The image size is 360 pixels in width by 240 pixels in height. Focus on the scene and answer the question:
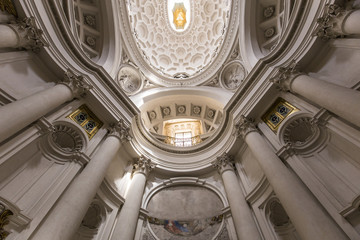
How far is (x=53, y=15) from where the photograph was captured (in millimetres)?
7535

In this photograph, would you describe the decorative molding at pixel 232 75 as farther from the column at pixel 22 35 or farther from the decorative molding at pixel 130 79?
the column at pixel 22 35

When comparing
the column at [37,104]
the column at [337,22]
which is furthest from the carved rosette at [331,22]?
the column at [37,104]

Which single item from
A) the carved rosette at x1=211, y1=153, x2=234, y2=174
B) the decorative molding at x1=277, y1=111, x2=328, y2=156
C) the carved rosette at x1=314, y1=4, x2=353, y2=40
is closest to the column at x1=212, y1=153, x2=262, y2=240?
the carved rosette at x1=211, y1=153, x2=234, y2=174

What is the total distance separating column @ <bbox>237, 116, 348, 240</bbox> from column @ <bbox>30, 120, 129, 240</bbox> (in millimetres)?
5880

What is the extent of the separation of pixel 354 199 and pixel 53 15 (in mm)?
11403

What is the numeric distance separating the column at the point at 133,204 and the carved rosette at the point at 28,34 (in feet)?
21.4

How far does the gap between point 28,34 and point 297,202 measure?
975 centimetres

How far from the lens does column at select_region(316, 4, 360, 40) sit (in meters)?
5.45

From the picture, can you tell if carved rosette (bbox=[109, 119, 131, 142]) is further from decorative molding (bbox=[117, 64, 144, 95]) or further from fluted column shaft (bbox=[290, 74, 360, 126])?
fluted column shaft (bbox=[290, 74, 360, 126])

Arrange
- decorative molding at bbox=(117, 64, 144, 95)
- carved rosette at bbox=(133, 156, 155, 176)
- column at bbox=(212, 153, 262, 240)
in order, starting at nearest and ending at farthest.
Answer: column at bbox=(212, 153, 262, 240) → carved rosette at bbox=(133, 156, 155, 176) → decorative molding at bbox=(117, 64, 144, 95)

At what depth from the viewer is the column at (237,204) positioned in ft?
22.3

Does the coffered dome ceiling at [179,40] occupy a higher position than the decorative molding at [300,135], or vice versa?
the coffered dome ceiling at [179,40]

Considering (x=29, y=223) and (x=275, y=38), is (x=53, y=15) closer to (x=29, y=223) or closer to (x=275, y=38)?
(x=29, y=223)

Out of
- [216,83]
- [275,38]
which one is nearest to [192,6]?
[216,83]
